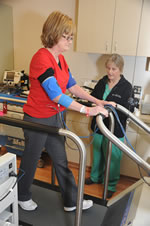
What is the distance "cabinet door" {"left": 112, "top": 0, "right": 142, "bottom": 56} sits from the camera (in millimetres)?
2117

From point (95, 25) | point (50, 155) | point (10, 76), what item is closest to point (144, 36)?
point (95, 25)

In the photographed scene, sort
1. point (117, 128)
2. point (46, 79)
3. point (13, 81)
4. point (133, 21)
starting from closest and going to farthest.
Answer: point (46, 79)
point (117, 128)
point (133, 21)
point (13, 81)

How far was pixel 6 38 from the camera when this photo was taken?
3008 mm

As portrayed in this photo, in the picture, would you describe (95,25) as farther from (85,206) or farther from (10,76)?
(85,206)

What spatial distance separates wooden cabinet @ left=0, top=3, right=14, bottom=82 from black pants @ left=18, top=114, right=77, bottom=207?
1896mm

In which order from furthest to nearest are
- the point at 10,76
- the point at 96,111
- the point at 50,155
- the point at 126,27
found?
the point at 10,76
the point at 126,27
the point at 50,155
the point at 96,111

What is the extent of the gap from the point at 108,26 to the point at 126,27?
0.19m

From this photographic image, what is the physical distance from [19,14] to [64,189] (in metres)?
2.54

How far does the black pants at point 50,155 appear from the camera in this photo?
1.40 metres

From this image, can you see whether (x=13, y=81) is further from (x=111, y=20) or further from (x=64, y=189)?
(x=64, y=189)

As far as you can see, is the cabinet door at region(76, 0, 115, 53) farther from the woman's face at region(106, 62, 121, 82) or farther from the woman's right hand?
the woman's right hand

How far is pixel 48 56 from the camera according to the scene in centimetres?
127

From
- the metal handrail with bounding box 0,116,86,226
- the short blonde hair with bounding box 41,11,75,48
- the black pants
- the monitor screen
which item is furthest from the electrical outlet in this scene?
the monitor screen

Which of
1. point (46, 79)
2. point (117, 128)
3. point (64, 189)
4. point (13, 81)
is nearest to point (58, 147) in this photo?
point (64, 189)
